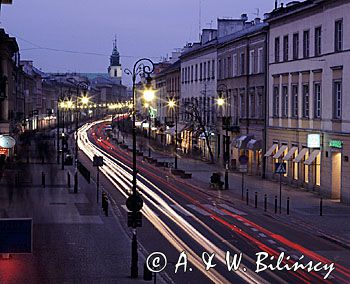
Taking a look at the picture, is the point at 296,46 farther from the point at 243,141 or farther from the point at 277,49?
the point at 243,141

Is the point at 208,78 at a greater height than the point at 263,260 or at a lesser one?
greater

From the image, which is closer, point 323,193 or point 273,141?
point 323,193

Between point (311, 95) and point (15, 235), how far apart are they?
27976mm

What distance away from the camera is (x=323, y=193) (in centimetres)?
4522

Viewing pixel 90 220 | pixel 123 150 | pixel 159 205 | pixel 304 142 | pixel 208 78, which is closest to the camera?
pixel 90 220

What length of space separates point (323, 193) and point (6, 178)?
2271cm

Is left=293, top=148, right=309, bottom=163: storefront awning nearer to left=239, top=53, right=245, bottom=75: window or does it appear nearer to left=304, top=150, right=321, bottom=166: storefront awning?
left=304, top=150, right=321, bottom=166: storefront awning

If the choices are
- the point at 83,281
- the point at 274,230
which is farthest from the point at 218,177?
the point at 83,281

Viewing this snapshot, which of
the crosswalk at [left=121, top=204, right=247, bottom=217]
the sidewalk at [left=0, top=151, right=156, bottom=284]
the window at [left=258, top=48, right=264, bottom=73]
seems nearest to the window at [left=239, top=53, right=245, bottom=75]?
the window at [left=258, top=48, right=264, bottom=73]

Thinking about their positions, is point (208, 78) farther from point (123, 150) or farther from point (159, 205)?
point (159, 205)

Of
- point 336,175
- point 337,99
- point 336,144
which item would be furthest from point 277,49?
point 336,175

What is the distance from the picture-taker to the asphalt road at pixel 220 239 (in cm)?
2272

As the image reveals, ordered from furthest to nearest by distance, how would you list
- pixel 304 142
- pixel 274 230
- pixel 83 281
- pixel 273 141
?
pixel 273 141
pixel 304 142
pixel 274 230
pixel 83 281

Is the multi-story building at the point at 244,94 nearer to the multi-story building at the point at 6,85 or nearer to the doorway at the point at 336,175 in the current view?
the doorway at the point at 336,175
